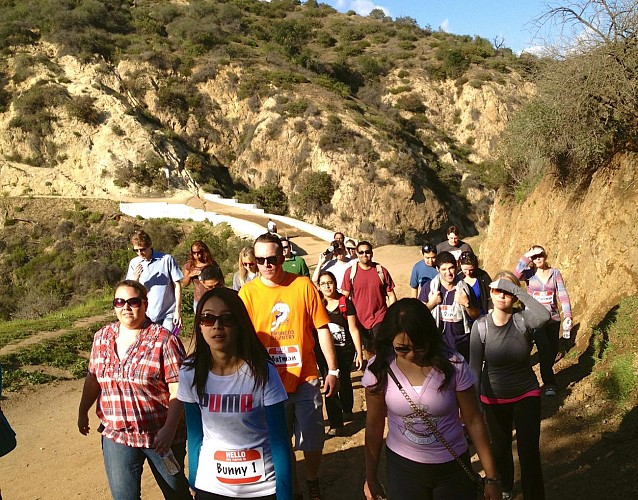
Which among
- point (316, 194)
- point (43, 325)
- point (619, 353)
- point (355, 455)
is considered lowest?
point (43, 325)

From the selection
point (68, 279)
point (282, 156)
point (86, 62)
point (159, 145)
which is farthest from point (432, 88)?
point (68, 279)

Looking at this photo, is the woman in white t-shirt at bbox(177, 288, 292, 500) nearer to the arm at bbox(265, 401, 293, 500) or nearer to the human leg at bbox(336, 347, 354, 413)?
the arm at bbox(265, 401, 293, 500)

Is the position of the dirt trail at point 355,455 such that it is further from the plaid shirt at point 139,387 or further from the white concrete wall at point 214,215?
the white concrete wall at point 214,215

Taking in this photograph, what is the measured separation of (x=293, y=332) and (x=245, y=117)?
41787 mm

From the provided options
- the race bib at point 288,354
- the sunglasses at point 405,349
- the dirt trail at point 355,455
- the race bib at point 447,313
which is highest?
the sunglasses at point 405,349

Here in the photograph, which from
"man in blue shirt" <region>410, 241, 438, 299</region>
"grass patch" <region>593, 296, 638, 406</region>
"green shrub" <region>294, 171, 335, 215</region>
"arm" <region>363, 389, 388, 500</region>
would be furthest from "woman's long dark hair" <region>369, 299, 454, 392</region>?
"green shrub" <region>294, 171, 335, 215</region>

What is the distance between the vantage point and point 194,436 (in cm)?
269

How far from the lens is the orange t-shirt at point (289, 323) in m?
3.89

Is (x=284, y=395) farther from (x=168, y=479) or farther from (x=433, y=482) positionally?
(x=168, y=479)

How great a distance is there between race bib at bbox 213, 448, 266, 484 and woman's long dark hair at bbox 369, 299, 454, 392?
2.35ft

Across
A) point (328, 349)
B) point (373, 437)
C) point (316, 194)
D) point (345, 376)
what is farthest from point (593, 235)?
point (316, 194)

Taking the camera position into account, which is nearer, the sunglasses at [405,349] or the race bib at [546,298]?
the sunglasses at [405,349]

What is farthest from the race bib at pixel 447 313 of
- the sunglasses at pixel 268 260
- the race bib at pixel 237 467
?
the race bib at pixel 237 467

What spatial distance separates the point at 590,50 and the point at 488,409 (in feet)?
24.2
